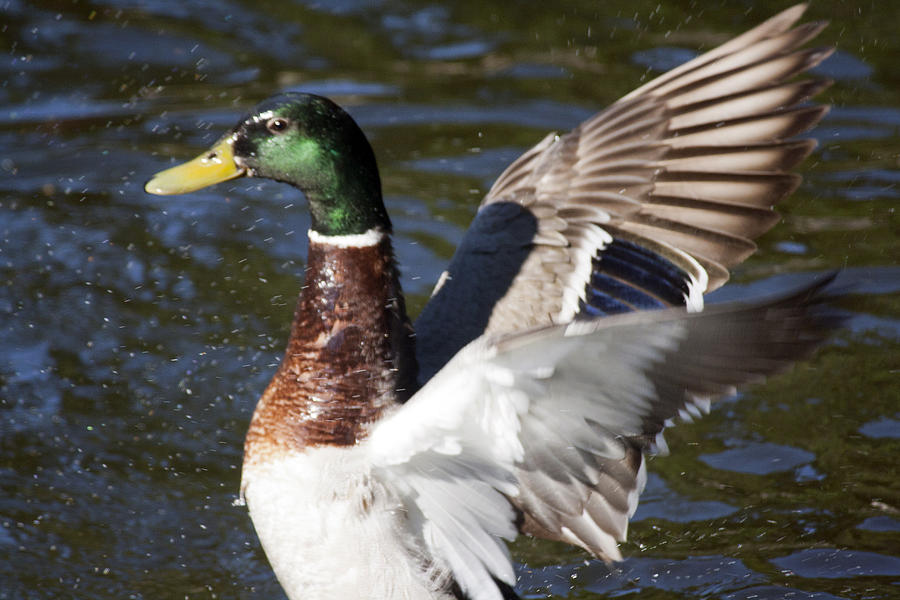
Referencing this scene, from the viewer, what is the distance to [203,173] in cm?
392

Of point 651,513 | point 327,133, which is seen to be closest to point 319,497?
point 327,133

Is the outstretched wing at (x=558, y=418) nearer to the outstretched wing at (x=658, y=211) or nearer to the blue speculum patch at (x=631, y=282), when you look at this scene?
the outstretched wing at (x=658, y=211)

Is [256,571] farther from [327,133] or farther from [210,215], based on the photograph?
[210,215]

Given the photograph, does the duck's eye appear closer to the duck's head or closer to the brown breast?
the duck's head

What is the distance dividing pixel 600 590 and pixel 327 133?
6.07 feet

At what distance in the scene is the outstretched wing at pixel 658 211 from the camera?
420 centimetres

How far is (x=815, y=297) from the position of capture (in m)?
2.67

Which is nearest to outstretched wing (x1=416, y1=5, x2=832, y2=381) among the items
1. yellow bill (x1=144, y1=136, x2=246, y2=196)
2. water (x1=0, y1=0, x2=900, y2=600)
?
water (x1=0, y1=0, x2=900, y2=600)

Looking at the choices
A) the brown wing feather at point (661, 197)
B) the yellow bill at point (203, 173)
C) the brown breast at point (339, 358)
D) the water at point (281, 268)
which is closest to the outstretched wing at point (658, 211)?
the brown wing feather at point (661, 197)

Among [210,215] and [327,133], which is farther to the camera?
[210,215]

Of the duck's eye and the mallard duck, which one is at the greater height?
the duck's eye

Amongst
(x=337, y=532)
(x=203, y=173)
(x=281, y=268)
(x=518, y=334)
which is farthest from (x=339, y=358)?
(x=281, y=268)

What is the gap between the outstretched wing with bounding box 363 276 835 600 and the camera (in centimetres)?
278

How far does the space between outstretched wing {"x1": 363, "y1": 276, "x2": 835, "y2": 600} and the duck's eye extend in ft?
3.23
